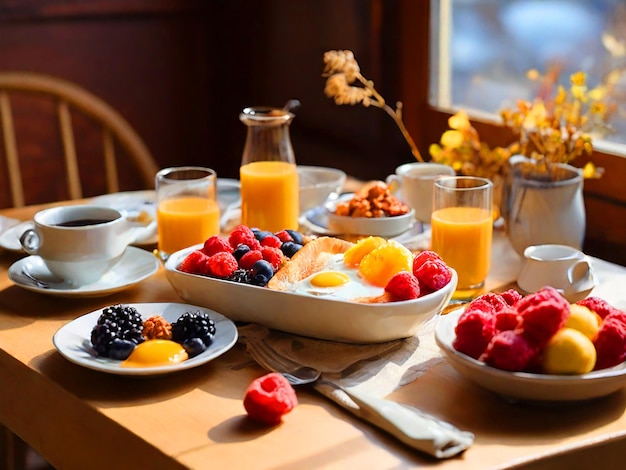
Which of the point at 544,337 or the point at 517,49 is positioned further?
the point at 517,49

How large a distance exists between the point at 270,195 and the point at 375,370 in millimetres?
579

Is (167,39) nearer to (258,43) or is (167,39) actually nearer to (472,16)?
(258,43)

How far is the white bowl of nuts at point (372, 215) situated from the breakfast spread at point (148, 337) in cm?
50

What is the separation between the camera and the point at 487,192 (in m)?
1.50

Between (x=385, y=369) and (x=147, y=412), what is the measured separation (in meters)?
0.31

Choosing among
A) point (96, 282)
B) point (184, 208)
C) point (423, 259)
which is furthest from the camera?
point (184, 208)

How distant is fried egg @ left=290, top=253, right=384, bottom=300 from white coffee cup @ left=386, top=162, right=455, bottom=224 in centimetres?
49

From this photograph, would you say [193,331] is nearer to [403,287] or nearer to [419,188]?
[403,287]

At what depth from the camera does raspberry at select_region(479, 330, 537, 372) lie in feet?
3.48

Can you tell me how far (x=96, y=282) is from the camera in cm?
152

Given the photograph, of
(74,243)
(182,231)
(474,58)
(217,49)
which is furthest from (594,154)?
(217,49)

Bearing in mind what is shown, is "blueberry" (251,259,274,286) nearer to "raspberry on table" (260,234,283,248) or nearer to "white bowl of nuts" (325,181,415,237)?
"raspberry on table" (260,234,283,248)

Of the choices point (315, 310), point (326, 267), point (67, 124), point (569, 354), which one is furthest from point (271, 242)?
point (67, 124)

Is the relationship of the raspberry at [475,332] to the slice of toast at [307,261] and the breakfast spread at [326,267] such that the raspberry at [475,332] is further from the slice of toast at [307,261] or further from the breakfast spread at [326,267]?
the slice of toast at [307,261]
